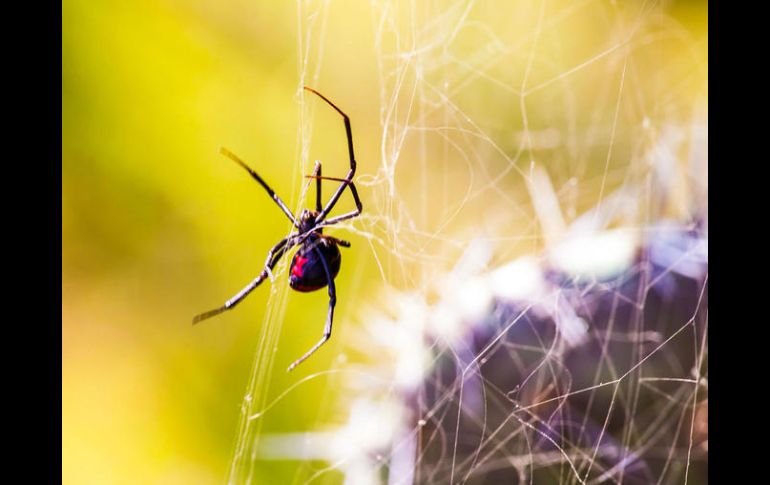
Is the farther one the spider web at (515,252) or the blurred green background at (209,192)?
the spider web at (515,252)

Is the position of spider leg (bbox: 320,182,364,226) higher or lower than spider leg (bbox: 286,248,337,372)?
higher

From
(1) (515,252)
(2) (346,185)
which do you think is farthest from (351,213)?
(1) (515,252)

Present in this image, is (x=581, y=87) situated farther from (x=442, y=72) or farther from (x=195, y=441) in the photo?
(x=195, y=441)

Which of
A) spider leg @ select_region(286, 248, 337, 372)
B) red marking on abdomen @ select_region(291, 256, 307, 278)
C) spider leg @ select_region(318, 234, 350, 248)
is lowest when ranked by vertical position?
spider leg @ select_region(286, 248, 337, 372)

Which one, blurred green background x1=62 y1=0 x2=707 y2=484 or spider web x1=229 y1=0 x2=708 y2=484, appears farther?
spider web x1=229 y1=0 x2=708 y2=484

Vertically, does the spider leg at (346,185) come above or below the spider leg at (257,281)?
above
